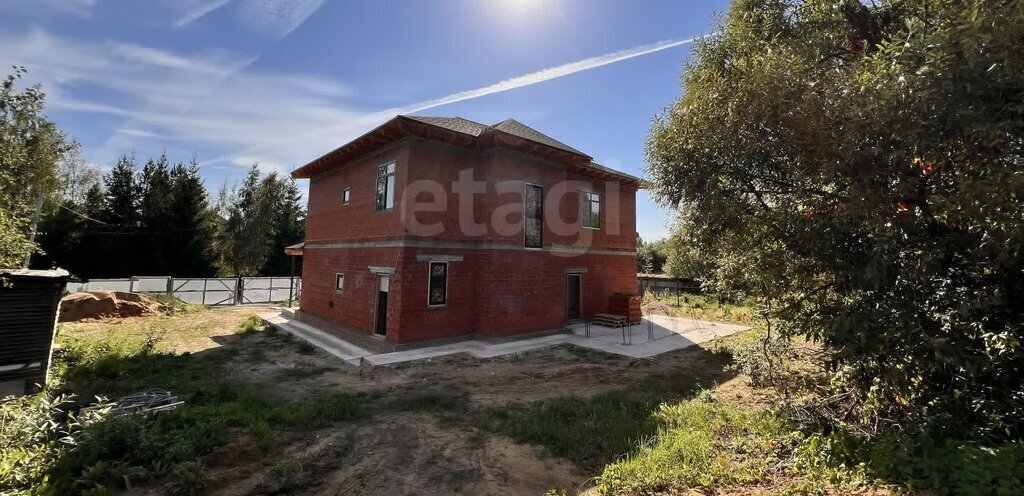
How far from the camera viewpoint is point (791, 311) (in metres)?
5.75

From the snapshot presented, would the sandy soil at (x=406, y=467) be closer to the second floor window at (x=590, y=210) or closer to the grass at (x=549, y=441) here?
the grass at (x=549, y=441)

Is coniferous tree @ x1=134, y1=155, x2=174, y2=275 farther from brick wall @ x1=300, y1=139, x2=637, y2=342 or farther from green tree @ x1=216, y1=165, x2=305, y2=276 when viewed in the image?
brick wall @ x1=300, y1=139, x2=637, y2=342

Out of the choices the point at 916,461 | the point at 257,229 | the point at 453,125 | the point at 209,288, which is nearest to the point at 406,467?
the point at 916,461

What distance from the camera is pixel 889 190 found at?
4.62 meters

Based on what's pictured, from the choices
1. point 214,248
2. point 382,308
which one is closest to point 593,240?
point 382,308

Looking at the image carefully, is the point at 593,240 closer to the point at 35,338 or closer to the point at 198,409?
the point at 198,409

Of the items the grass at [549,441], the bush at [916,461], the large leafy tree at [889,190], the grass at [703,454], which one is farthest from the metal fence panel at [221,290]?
the bush at [916,461]

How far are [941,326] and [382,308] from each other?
477 inches

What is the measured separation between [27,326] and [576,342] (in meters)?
12.5

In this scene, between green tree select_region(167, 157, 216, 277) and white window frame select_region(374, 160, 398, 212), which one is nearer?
white window frame select_region(374, 160, 398, 212)

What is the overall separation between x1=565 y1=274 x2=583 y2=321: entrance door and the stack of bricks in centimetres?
158

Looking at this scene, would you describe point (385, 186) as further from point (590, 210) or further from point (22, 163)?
point (22, 163)

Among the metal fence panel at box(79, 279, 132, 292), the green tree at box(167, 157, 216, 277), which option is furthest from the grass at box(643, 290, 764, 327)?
the green tree at box(167, 157, 216, 277)

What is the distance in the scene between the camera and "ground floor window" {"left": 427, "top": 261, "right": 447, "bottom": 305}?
12.1m
